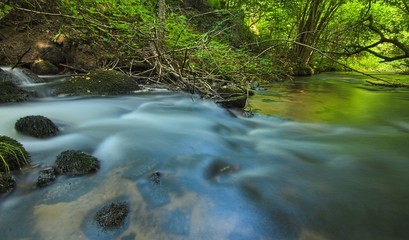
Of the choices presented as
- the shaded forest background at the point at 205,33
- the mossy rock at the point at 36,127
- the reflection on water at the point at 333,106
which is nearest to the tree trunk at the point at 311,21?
the shaded forest background at the point at 205,33

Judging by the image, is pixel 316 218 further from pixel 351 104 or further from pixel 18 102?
pixel 351 104

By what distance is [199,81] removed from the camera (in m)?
6.39

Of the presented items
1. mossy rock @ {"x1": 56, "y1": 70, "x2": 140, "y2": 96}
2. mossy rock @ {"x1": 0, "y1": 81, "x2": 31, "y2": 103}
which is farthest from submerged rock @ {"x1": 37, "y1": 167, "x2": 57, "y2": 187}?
mossy rock @ {"x1": 56, "y1": 70, "x2": 140, "y2": 96}

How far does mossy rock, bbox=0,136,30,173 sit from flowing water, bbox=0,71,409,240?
0.35ft

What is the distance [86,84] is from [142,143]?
3174 millimetres

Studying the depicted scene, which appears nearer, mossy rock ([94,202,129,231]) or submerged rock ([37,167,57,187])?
mossy rock ([94,202,129,231])

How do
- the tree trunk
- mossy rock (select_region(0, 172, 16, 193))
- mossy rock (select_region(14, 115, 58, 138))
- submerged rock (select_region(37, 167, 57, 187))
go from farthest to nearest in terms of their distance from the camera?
the tree trunk, mossy rock (select_region(14, 115, 58, 138)), submerged rock (select_region(37, 167, 57, 187)), mossy rock (select_region(0, 172, 16, 193))

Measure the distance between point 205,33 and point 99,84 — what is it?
2357 millimetres

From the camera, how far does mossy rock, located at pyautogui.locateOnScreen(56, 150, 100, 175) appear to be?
269cm

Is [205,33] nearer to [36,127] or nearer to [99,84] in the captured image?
[99,84]

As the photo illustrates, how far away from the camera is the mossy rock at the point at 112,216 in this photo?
2076mm

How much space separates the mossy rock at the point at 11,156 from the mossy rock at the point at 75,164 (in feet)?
0.94

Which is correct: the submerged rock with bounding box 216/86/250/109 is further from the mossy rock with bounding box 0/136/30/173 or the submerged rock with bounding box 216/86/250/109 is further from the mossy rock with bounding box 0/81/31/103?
the mossy rock with bounding box 0/136/30/173

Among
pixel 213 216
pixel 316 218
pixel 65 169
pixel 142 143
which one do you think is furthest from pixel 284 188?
pixel 65 169
